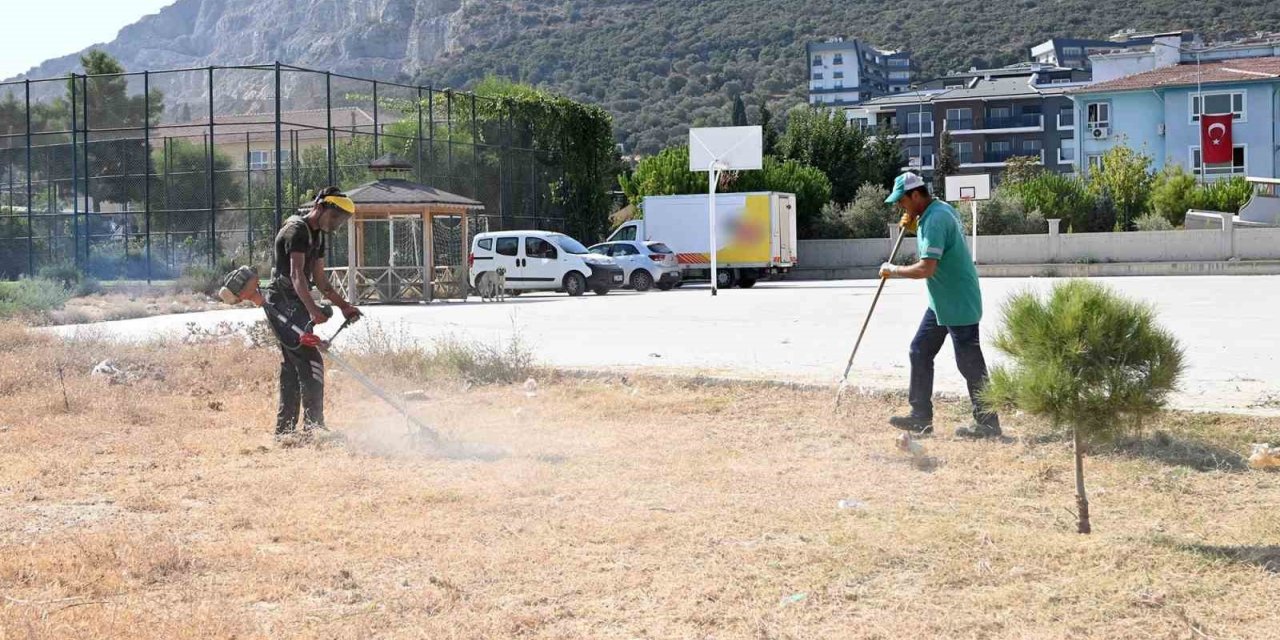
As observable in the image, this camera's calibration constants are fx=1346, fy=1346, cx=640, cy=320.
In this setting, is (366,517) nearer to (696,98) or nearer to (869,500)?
(869,500)

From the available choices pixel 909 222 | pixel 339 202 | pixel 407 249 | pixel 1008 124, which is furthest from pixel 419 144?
pixel 1008 124

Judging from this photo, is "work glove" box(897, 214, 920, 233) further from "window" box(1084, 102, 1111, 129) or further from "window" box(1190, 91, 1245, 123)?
"window" box(1084, 102, 1111, 129)

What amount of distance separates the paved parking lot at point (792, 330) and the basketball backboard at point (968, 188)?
13.7 ft

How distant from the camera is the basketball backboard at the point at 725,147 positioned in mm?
33219

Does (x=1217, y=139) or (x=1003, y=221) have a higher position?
(x=1217, y=139)

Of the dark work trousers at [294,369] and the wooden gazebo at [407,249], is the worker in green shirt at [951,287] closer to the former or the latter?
the dark work trousers at [294,369]

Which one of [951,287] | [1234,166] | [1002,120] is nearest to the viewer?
[951,287]

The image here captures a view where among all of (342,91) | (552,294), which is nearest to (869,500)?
(552,294)

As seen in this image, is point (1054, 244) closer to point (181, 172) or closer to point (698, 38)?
point (181, 172)

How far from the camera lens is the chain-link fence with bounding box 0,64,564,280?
34.0m

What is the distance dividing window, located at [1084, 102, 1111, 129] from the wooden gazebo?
4786 cm

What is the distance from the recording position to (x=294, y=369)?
8.89m

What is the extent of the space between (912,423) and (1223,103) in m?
61.0

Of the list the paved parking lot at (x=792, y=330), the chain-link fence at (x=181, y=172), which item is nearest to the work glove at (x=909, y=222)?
the paved parking lot at (x=792, y=330)
